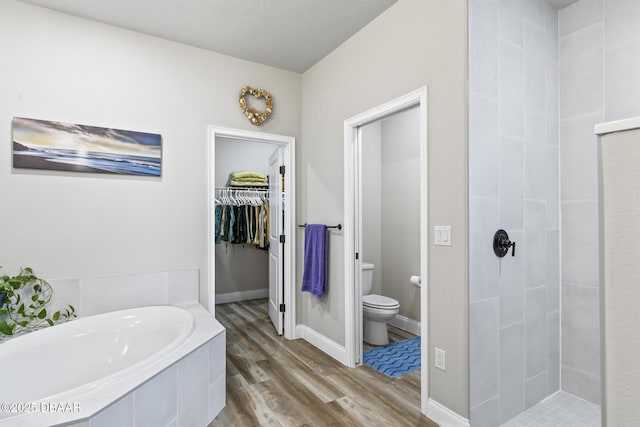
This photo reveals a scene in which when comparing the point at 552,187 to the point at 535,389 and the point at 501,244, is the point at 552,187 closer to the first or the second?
the point at 501,244

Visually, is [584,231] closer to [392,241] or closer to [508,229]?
[508,229]

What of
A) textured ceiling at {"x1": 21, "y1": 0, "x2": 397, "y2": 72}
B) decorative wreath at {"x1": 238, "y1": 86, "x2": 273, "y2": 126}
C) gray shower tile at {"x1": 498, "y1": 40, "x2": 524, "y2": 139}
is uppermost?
textured ceiling at {"x1": 21, "y1": 0, "x2": 397, "y2": 72}

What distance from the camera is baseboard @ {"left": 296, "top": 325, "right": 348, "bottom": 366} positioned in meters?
2.84

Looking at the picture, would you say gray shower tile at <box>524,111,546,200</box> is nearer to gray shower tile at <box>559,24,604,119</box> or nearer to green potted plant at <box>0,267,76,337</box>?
gray shower tile at <box>559,24,604,119</box>

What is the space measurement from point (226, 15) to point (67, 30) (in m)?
1.20

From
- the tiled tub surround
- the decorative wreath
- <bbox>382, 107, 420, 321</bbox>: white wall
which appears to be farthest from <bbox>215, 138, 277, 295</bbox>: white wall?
the tiled tub surround

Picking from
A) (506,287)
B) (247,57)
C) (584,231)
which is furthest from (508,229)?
(247,57)

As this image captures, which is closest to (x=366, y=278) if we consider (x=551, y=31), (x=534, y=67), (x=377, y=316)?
(x=377, y=316)

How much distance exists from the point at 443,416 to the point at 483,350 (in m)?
0.46

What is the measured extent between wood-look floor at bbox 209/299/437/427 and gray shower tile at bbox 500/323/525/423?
1.59ft

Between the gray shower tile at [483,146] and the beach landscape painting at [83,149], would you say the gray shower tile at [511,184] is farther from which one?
the beach landscape painting at [83,149]

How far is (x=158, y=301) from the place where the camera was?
2.74 m

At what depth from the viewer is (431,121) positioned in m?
2.02

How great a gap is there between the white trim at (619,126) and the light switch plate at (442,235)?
1246 millimetres
